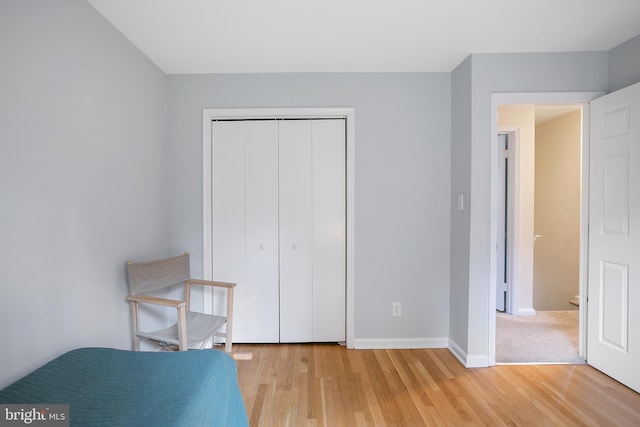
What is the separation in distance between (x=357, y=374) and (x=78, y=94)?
2473 mm

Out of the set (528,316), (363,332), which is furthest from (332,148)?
(528,316)

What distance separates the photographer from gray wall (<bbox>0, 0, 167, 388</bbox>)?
3.78ft

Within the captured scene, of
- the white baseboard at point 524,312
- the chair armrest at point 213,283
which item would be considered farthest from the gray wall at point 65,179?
the white baseboard at point 524,312

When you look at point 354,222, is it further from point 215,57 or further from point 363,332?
point 215,57

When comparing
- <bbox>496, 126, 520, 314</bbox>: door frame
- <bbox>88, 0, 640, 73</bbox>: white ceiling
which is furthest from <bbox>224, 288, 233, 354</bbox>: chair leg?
<bbox>496, 126, 520, 314</bbox>: door frame

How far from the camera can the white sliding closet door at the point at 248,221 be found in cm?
240

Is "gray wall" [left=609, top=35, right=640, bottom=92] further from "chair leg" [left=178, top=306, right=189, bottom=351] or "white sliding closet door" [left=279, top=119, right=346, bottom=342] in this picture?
"chair leg" [left=178, top=306, right=189, bottom=351]

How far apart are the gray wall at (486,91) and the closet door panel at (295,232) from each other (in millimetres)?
1297

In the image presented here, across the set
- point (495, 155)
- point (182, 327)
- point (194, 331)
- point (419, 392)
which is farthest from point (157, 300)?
point (495, 155)

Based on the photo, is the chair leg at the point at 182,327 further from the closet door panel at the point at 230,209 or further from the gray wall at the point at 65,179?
the closet door panel at the point at 230,209

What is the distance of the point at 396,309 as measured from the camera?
93.4 inches

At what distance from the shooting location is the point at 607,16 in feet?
5.57

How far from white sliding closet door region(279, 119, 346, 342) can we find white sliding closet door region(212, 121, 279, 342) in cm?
9

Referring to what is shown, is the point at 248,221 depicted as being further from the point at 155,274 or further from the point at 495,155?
the point at 495,155
